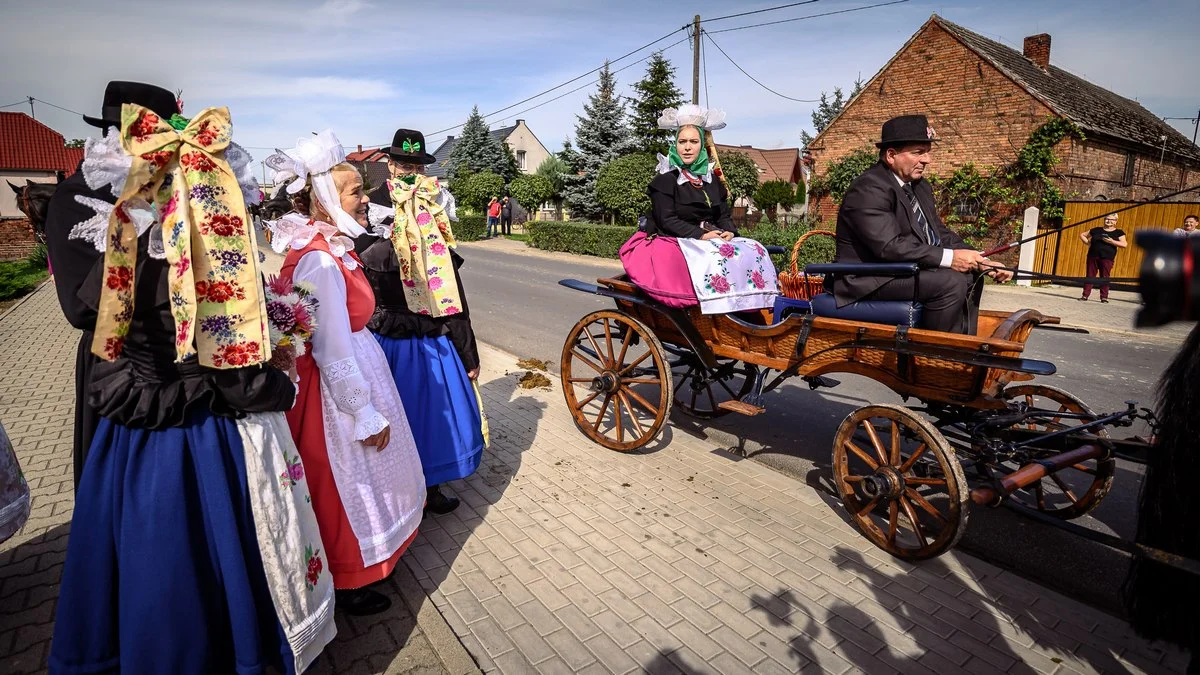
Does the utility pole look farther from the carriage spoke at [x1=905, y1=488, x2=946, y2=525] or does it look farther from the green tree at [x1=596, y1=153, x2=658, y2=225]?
the carriage spoke at [x1=905, y1=488, x2=946, y2=525]

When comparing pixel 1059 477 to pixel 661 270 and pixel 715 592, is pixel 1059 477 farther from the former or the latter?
pixel 661 270

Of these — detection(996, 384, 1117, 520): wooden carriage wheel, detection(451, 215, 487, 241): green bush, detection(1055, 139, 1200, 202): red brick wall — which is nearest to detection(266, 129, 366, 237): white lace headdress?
detection(996, 384, 1117, 520): wooden carriage wheel

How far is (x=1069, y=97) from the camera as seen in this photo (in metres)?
19.5

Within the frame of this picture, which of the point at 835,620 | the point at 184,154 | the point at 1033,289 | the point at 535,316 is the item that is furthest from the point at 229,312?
the point at 1033,289

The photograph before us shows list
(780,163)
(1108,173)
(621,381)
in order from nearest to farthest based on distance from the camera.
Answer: (621,381) < (1108,173) < (780,163)

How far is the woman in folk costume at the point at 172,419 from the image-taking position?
192 cm

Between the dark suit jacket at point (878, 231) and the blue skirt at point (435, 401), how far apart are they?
7.70ft

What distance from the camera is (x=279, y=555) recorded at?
7.26 ft

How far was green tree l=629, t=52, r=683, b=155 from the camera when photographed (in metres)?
27.8

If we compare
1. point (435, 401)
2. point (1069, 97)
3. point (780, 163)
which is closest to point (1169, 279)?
point (435, 401)

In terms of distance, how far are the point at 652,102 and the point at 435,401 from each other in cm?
2688

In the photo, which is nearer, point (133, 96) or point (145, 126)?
point (145, 126)

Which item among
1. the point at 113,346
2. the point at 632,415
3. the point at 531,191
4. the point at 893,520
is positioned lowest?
the point at 893,520

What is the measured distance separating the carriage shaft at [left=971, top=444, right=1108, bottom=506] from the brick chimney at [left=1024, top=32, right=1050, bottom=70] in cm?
2438
